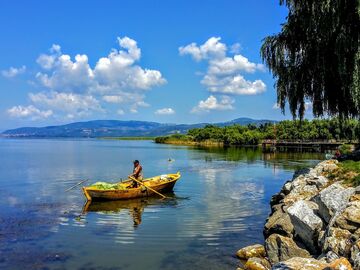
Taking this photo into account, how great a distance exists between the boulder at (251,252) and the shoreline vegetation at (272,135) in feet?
246

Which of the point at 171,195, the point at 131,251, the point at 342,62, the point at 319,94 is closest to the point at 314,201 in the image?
the point at 131,251

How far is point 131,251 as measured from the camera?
52.5 ft

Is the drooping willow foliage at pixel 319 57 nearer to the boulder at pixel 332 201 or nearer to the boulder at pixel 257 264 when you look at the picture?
the boulder at pixel 332 201

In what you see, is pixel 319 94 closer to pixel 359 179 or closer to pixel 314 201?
pixel 359 179

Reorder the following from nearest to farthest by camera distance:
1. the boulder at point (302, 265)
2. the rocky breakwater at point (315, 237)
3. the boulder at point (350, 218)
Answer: the boulder at point (302, 265), the rocky breakwater at point (315, 237), the boulder at point (350, 218)

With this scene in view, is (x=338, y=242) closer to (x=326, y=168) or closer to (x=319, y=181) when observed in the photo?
(x=319, y=181)

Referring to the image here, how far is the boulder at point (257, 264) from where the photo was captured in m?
13.4

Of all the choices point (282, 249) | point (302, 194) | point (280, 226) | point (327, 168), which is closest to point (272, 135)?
point (327, 168)

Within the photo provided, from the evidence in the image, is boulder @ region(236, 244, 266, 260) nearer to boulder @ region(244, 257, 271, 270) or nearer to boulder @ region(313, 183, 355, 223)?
boulder @ region(244, 257, 271, 270)

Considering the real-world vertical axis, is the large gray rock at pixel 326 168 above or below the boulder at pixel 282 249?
above

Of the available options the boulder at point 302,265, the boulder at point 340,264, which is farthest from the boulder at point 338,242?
the boulder at point 302,265

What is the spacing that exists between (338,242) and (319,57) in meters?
13.1

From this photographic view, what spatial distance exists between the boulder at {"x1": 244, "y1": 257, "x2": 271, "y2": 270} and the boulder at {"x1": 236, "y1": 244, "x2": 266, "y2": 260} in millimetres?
808

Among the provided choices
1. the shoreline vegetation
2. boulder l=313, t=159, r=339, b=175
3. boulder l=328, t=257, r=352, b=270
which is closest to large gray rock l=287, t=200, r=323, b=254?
boulder l=328, t=257, r=352, b=270
